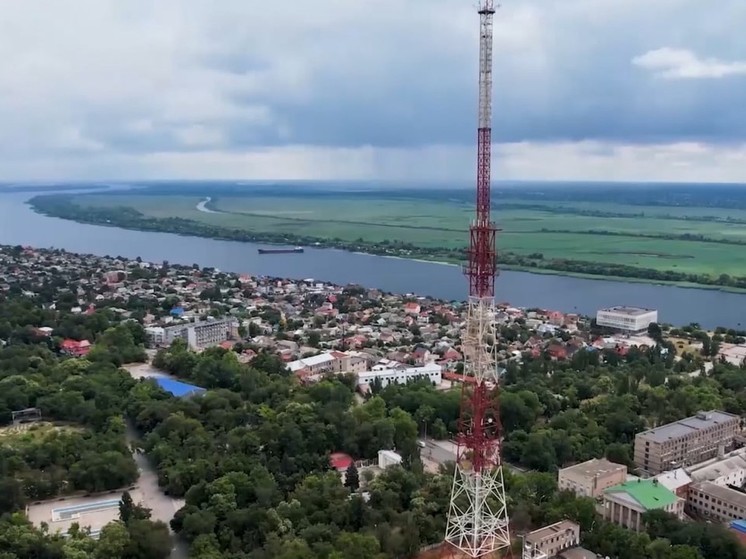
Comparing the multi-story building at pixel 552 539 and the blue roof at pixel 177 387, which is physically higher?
the blue roof at pixel 177 387

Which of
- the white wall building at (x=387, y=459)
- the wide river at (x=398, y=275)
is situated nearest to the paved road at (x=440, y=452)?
the white wall building at (x=387, y=459)

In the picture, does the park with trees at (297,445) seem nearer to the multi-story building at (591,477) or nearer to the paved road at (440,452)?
the paved road at (440,452)

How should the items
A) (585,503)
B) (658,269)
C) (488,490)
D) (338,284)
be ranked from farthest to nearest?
1. (658,269)
2. (338,284)
3. (585,503)
4. (488,490)

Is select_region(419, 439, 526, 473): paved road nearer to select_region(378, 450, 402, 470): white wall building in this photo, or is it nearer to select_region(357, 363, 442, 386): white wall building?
select_region(378, 450, 402, 470): white wall building

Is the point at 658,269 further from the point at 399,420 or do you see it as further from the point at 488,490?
the point at 488,490

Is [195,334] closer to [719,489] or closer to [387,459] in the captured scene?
[387,459]

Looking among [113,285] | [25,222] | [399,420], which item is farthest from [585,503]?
[25,222]

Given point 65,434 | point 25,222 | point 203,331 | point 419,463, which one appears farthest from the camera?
point 25,222
